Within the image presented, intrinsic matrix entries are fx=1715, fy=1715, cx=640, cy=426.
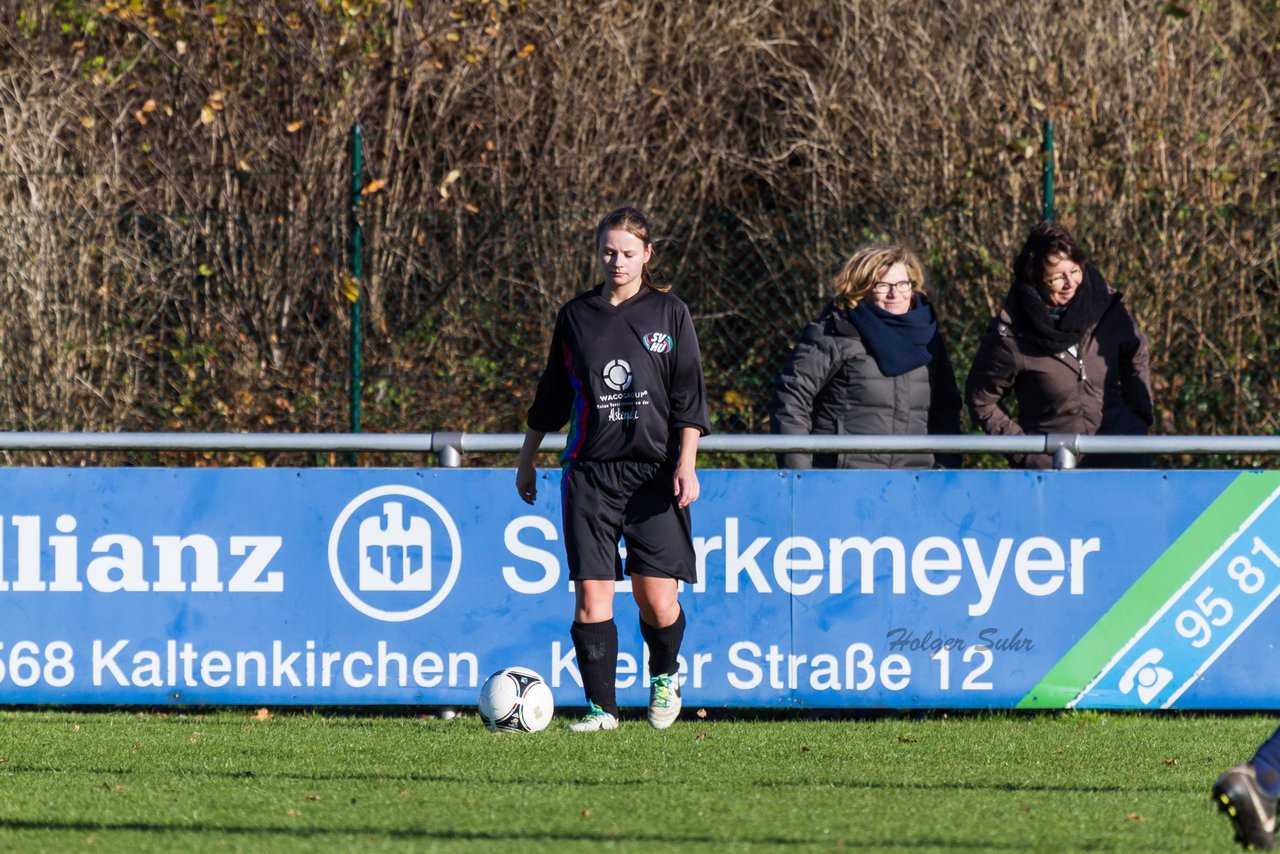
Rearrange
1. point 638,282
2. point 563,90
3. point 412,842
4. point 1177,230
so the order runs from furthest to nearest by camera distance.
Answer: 1. point 563,90
2. point 1177,230
3. point 638,282
4. point 412,842

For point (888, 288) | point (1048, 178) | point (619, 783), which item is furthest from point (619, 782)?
point (1048, 178)

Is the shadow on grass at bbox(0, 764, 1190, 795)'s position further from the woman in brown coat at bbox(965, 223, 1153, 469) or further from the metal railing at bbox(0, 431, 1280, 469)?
the woman in brown coat at bbox(965, 223, 1153, 469)

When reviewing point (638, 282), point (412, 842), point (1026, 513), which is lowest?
point (412, 842)

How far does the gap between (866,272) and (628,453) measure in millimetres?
1859

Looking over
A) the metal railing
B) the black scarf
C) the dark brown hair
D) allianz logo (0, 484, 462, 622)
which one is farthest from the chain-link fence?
allianz logo (0, 484, 462, 622)

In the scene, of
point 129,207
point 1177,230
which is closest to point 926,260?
point 1177,230

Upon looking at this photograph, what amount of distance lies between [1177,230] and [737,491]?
3574mm

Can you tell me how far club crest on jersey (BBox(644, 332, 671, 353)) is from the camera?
598cm

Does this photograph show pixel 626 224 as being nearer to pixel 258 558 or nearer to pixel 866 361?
pixel 866 361

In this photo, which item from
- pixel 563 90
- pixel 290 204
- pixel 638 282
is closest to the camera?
pixel 638 282

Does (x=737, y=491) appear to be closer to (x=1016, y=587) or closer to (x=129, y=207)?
(x=1016, y=587)

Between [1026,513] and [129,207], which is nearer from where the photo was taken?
[1026,513]

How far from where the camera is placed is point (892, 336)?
731 centimetres

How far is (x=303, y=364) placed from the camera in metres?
9.27
